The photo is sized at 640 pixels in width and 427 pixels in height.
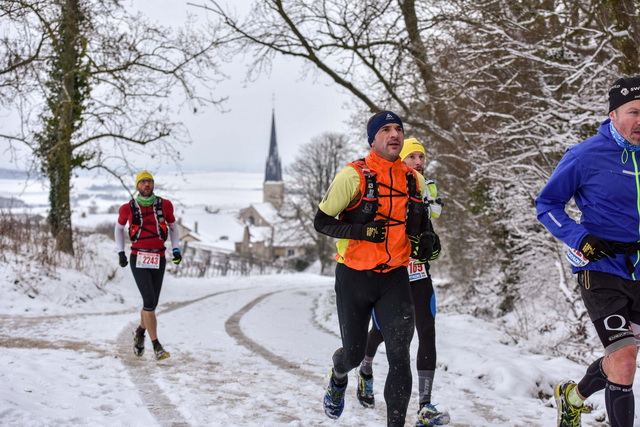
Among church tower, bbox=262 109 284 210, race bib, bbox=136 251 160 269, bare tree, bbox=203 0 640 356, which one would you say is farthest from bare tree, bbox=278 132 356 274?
church tower, bbox=262 109 284 210

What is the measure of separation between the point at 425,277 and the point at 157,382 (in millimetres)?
2801

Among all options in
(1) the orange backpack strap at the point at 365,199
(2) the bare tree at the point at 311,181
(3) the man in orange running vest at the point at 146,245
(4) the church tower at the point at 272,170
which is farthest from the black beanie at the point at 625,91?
(4) the church tower at the point at 272,170

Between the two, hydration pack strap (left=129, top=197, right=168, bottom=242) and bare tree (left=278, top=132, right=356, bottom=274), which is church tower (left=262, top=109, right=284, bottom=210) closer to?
bare tree (left=278, top=132, right=356, bottom=274)

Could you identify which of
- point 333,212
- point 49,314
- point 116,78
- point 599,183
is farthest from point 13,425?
point 116,78

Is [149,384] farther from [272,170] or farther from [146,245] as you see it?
[272,170]

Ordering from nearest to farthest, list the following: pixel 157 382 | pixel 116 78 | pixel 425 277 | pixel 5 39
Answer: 1. pixel 425 277
2. pixel 157 382
3. pixel 5 39
4. pixel 116 78

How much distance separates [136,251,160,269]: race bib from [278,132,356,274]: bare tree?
39.7 meters

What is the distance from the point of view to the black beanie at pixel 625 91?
3551mm

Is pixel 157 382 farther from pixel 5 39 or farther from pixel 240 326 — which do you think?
pixel 5 39

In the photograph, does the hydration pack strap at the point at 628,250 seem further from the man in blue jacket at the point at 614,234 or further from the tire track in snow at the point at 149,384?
the tire track in snow at the point at 149,384

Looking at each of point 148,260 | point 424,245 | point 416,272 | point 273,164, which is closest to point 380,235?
point 424,245

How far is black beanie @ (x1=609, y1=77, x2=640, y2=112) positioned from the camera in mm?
3551

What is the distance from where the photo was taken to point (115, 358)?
274 inches

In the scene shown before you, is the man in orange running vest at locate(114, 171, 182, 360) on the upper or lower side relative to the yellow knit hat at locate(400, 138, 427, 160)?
lower
